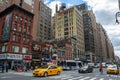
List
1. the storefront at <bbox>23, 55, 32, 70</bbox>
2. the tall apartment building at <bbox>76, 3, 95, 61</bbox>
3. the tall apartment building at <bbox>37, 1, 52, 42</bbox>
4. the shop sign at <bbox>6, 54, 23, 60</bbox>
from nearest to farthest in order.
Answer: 1. the shop sign at <bbox>6, 54, 23, 60</bbox>
2. the storefront at <bbox>23, 55, 32, 70</bbox>
3. the tall apartment building at <bbox>37, 1, 52, 42</bbox>
4. the tall apartment building at <bbox>76, 3, 95, 61</bbox>

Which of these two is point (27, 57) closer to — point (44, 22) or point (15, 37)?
point (15, 37)

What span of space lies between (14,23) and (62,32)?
56771 millimetres

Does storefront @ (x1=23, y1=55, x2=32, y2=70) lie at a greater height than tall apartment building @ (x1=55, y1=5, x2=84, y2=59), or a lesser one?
lesser

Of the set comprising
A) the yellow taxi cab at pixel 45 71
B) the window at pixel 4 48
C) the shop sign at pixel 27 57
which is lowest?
the yellow taxi cab at pixel 45 71

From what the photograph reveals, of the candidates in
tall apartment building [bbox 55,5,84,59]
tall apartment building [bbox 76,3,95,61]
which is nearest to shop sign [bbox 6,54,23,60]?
tall apartment building [bbox 55,5,84,59]

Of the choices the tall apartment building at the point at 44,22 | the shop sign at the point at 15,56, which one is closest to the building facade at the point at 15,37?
the shop sign at the point at 15,56

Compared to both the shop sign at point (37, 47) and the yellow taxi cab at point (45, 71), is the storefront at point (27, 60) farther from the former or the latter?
the yellow taxi cab at point (45, 71)

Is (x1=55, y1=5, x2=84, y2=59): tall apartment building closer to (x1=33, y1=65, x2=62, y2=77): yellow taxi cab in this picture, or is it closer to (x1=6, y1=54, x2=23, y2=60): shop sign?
(x1=6, y1=54, x2=23, y2=60): shop sign

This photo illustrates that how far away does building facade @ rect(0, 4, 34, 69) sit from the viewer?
41.9m


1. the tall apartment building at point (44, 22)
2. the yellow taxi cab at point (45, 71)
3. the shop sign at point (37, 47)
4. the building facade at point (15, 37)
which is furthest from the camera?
the tall apartment building at point (44, 22)

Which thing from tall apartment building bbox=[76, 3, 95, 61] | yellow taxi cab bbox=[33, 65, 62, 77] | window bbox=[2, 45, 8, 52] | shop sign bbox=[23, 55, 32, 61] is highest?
tall apartment building bbox=[76, 3, 95, 61]

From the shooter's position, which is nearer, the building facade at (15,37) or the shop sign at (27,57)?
the building facade at (15,37)

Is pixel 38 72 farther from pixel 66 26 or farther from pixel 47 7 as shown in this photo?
pixel 47 7

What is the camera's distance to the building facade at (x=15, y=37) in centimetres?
4194
